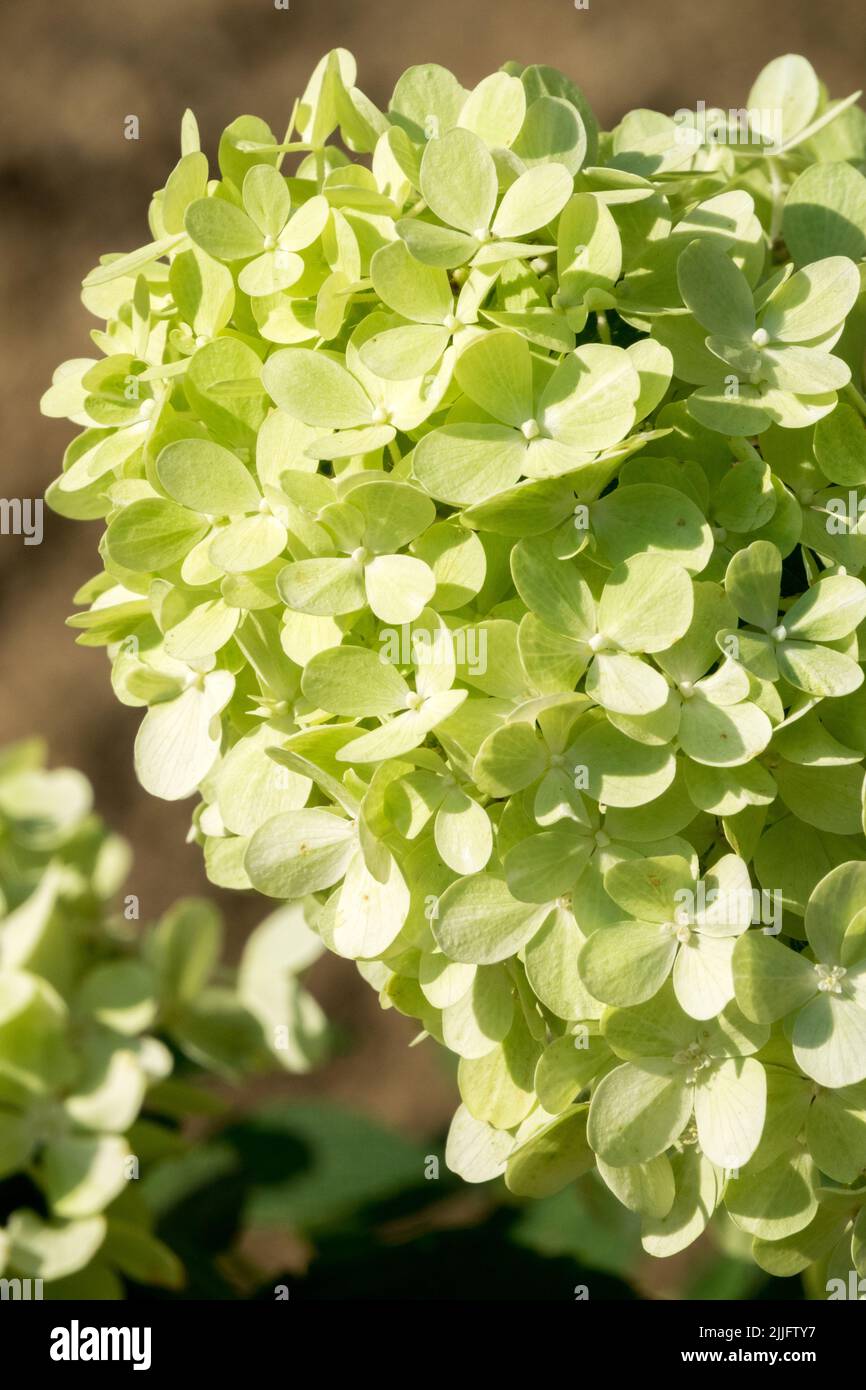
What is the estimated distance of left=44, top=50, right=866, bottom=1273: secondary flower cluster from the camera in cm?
41

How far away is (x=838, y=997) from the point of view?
1.36ft

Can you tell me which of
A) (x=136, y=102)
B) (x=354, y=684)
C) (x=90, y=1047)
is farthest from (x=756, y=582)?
(x=136, y=102)

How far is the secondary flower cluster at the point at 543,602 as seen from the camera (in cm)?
41

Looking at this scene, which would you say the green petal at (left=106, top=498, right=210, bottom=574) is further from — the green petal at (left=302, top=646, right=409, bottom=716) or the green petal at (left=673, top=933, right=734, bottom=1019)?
the green petal at (left=673, top=933, right=734, bottom=1019)

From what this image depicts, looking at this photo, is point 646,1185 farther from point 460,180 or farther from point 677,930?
point 460,180

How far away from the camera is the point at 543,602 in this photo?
40cm

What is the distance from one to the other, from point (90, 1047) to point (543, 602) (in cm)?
32

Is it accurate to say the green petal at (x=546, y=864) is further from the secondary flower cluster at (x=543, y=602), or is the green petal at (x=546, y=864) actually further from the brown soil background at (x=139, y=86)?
the brown soil background at (x=139, y=86)

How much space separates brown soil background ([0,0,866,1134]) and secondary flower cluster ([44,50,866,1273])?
1.06 m

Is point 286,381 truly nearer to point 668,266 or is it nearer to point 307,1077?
point 668,266

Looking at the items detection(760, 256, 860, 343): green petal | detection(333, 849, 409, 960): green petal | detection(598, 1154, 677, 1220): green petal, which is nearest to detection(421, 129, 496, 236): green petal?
detection(760, 256, 860, 343): green petal

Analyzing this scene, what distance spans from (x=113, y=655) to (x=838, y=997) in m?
0.29

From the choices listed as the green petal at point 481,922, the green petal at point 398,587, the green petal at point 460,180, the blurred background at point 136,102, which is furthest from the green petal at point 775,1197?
the blurred background at point 136,102
